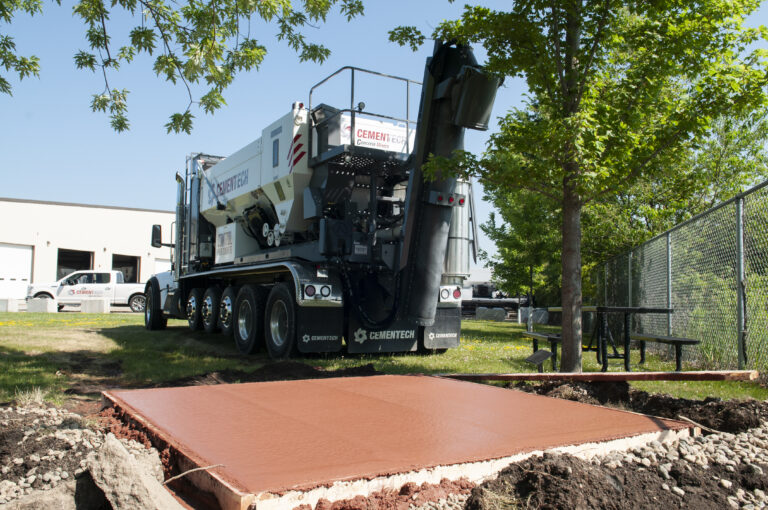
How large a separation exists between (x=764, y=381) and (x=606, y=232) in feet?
28.5

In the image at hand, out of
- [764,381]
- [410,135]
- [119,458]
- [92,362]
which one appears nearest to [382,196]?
[410,135]

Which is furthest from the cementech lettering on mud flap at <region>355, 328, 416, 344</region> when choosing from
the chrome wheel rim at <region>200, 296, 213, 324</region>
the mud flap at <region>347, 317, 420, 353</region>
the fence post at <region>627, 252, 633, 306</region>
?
the fence post at <region>627, 252, 633, 306</region>

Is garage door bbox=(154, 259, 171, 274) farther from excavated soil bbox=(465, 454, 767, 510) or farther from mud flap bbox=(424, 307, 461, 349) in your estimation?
excavated soil bbox=(465, 454, 767, 510)

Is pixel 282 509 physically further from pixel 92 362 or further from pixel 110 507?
pixel 92 362

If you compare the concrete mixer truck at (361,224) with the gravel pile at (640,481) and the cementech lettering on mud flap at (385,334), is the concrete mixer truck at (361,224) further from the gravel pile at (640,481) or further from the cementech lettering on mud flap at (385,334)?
the gravel pile at (640,481)

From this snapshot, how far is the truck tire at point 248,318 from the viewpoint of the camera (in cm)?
975

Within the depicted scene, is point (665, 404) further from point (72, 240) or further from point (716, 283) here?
point (72, 240)

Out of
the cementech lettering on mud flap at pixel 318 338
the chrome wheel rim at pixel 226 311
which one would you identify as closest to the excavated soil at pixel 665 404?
the cementech lettering on mud flap at pixel 318 338

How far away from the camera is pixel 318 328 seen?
8586 millimetres

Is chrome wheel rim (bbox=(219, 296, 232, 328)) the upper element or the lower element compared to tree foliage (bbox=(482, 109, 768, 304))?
lower

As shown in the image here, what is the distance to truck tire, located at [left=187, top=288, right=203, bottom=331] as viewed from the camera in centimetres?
1291

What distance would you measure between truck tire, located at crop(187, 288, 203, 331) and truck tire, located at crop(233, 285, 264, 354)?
108 inches

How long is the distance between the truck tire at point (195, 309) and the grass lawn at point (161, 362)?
1.53 ft

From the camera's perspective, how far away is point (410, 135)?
8859mm
